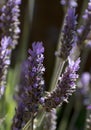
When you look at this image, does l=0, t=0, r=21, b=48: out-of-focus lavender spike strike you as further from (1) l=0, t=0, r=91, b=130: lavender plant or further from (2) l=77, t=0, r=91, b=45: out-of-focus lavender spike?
(2) l=77, t=0, r=91, b=45: out-of-focus lavender spike

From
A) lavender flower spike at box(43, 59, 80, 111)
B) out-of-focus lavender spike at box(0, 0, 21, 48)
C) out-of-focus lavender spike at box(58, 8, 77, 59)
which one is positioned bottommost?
lavender flower spike at box(43, 59, 80, 111)

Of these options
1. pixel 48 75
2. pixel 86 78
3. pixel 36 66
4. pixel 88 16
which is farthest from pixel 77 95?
pixel 36 66

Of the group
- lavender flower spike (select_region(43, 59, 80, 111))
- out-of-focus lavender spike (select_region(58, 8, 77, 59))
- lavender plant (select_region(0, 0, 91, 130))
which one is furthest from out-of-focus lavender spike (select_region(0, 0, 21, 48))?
lavender flower spike (select_region(43, 59, 80, 111))

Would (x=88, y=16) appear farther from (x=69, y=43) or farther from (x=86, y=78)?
(x=86, y=78)

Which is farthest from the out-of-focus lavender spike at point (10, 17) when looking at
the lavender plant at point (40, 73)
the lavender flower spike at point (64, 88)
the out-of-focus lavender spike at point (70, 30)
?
the lavender flower spike at point (64, 88)

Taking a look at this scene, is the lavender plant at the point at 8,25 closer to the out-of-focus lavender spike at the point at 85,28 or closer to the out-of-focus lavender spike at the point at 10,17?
the out-of-focus lavender spike at the point at 10,17

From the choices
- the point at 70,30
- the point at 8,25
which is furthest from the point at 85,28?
the point at 8,25

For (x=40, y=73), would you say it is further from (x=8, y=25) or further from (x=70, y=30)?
(x=8, y=25)
